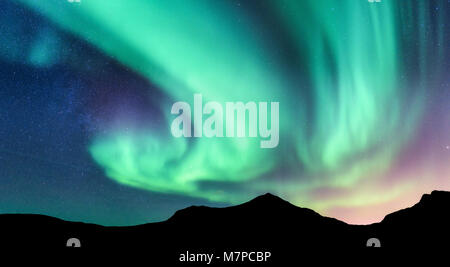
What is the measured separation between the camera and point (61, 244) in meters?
7.91

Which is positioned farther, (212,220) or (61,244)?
(212,220)
